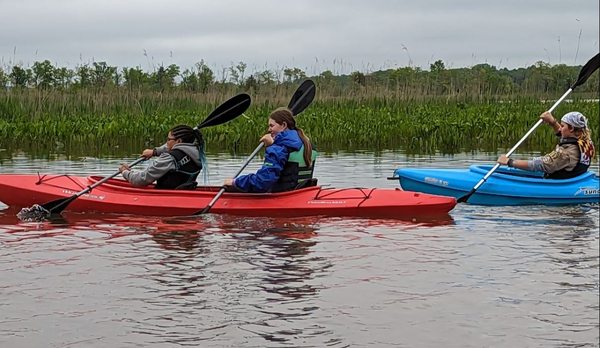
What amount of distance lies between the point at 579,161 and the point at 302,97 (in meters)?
3.00

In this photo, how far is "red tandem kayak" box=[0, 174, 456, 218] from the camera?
8.90 meters

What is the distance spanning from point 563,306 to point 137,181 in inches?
193

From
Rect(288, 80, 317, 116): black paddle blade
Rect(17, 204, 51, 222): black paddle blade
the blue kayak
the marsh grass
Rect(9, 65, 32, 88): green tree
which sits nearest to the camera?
Rect(17, 204, 51, 222): black paddle blade

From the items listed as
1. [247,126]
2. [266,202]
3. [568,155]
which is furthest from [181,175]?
[247,126]

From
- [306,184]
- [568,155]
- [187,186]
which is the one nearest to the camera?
[306,184]

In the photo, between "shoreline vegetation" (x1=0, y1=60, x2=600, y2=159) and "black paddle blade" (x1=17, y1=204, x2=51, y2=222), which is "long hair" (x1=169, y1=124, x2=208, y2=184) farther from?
"shoreline vegetation" (x1=0, y1=60, x2=600, y2=159)

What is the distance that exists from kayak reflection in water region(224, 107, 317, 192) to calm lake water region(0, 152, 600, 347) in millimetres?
370

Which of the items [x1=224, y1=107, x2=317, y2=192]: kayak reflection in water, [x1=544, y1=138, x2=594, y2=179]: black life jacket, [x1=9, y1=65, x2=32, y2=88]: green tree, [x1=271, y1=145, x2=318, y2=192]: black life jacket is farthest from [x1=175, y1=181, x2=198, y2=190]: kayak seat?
[x1=9, y1=65, x2=32, y2=88]: green tree

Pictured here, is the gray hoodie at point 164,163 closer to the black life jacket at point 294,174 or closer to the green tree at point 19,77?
the black life jacket at point 294,174

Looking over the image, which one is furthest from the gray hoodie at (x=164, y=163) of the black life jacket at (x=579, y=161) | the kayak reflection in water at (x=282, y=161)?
the black life jacket at (x=579, y=161)

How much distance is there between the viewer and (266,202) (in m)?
9.02

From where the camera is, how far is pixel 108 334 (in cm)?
506

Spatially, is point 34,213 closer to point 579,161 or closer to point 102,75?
point 579,161

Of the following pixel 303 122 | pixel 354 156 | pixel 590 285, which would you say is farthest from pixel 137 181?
pixel 303 122
